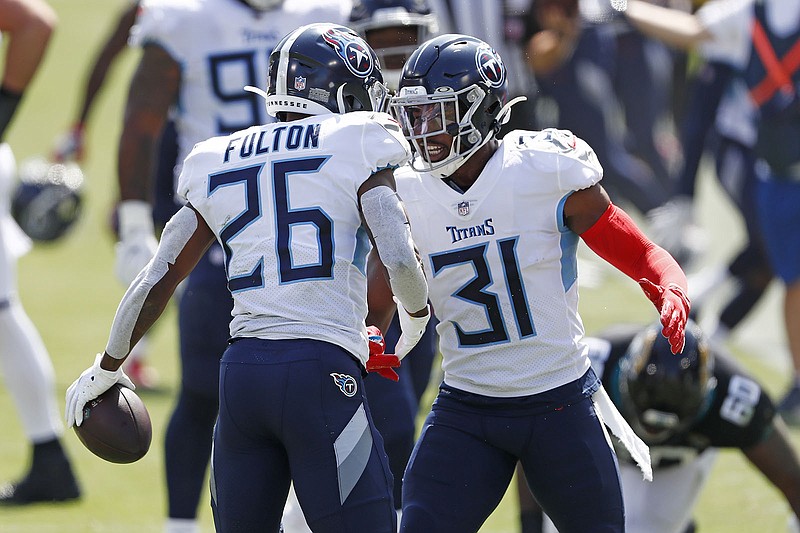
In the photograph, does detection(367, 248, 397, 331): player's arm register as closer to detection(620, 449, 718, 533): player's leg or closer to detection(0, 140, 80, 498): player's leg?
detection(620, 449, 718, 533): player's leg

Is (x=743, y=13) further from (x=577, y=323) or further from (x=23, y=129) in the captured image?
(x=23, y=129)

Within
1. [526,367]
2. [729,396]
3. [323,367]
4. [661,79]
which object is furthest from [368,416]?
[661,79]

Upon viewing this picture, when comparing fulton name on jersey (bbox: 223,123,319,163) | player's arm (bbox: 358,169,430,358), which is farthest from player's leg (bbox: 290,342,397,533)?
fulton name on jersey (bbox: 223,123,319,163)

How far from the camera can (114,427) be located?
3.37 meters

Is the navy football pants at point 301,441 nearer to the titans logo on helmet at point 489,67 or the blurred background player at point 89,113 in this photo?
the titans logo on helmet at point 489,67

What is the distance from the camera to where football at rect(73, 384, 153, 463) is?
3.37 metres

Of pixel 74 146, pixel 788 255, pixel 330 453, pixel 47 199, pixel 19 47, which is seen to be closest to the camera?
pixel 330 453

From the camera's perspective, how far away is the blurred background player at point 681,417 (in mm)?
4160

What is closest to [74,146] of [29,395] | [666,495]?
[29,395]

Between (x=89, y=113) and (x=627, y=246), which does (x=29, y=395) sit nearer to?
(x=89, y=113)

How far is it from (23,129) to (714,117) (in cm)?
930

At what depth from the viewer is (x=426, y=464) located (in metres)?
3.54

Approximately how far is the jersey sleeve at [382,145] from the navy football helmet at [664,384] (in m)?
1.25

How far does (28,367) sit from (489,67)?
7.50ft
